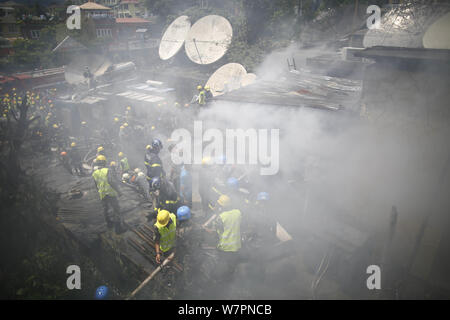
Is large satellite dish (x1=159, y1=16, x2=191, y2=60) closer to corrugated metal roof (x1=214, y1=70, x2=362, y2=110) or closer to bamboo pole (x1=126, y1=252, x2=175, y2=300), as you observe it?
corrugated metal roof (x1=214, y1=70, x2=362, y2=110)

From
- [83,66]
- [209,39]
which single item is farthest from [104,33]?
[209,39]

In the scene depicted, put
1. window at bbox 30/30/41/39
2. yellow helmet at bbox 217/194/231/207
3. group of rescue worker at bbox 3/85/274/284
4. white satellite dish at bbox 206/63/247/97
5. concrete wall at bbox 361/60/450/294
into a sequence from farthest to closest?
window at bbox 30/30/41/39 < white satellite dish at bbox 206/63/247/97 < yellow helmet at bbox 217/194/231/207 < group of rescue worker at bbox 3/85/274/284 < concrete wall at bbox 361/60/450/294

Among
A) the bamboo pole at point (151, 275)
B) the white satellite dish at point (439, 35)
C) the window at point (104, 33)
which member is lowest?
the bamboo pole at point (151, 275)

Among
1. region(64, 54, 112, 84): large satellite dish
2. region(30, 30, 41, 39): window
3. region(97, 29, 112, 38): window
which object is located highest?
region(97, 29, 112, 38): window

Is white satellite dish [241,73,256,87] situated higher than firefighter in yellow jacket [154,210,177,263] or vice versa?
white satellite dish [241,73,256,87]

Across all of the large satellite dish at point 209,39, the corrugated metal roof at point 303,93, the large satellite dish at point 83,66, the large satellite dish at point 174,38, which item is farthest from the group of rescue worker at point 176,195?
the large satellite dish at point 174,38

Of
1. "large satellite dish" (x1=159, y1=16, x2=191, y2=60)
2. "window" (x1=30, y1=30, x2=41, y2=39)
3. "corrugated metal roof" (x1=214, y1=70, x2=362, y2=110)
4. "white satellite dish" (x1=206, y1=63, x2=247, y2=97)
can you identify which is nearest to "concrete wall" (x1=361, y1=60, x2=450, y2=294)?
"corrugated metal roof" (x1=214, y1=70, x2=362, y2=110)

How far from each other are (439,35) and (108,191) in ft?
27.5

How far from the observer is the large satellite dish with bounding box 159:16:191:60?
73.3 feet

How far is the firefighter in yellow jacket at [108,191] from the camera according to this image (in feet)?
21.8

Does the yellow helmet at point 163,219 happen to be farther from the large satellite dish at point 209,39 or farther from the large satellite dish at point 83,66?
the large satellite dish at point 83,66

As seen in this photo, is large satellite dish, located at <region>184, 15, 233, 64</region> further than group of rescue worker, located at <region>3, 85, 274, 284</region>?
Yes

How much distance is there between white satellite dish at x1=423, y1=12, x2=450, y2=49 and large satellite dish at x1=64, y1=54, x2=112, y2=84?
1795cm

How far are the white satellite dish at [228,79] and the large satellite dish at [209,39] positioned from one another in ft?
16.1
